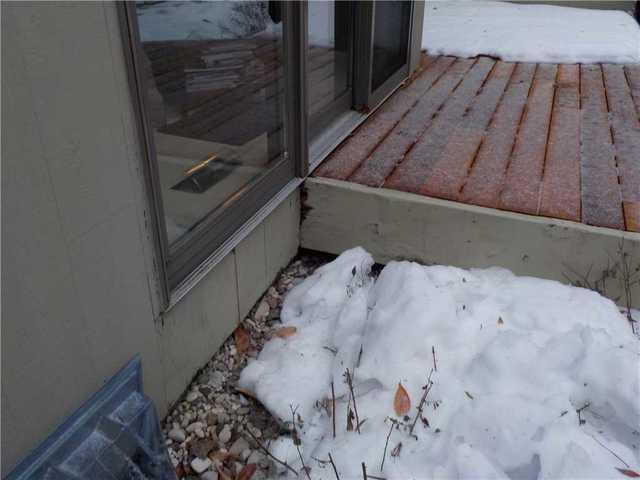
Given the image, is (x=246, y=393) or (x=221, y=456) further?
(x=246, y=393)

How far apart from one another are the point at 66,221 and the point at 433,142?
179 cm

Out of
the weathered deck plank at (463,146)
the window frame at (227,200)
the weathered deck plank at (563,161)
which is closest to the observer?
the window frame at (227,200)

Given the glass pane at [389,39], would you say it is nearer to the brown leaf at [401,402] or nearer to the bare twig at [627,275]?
the bare twig at [627,275]

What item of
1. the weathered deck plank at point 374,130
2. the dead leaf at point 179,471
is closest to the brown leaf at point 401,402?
the dead leaf at point 179,471

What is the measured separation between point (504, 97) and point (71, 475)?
2.76 m

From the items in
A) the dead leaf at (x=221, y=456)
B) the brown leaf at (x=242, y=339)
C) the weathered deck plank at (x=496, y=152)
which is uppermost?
the weathered deck plank at (x=496, y=152)

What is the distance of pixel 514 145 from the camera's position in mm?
2484

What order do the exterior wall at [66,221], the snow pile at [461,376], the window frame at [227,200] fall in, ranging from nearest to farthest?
the exterior wall at [66,221]
the window frame at [227,200]
the snow pile at [461,376]

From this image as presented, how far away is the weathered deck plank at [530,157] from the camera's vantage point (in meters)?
2.04

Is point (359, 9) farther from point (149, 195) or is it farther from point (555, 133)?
point (149, 195)

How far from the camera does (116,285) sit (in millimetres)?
1264

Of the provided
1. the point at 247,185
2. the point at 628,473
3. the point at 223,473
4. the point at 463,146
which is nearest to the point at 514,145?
the point at 463,146

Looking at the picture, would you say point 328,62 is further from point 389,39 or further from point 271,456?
point 271,456

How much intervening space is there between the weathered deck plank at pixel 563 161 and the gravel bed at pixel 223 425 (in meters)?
1.07
